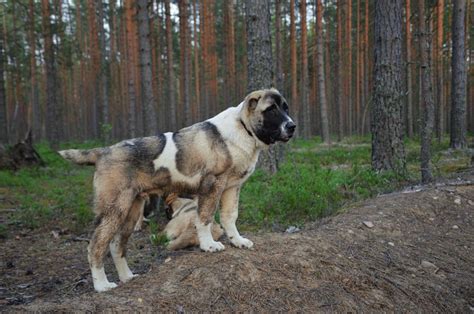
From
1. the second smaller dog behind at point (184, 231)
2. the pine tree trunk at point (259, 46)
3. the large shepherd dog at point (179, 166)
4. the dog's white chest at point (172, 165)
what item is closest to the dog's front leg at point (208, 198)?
the large shepherd dog at point (179, 166)

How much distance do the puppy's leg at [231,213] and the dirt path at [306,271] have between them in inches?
4.7

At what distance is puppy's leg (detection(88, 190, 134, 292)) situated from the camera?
3807 millimetres

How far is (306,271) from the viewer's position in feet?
13.3

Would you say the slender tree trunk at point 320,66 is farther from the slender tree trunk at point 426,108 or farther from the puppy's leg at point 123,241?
the puppy's leg at point 123,241

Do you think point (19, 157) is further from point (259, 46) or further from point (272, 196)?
point (272, 196)

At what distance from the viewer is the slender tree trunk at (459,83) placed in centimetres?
1427

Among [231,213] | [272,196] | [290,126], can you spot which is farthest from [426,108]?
[231,213]

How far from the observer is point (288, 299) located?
12.0 ft

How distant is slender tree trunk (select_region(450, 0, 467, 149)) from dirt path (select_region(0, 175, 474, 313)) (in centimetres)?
949

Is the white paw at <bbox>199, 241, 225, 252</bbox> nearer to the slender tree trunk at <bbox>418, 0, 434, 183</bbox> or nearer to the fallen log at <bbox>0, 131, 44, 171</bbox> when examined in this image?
the slender tree trunk at <bbox>418, 0, 434, 183</bbox>

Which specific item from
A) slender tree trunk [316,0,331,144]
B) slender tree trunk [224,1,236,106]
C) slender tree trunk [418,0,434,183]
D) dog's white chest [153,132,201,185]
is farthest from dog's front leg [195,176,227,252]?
slender tree trunk [224,1,236,106]

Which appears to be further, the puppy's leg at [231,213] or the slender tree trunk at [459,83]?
the slender tree trunk at [459,83]

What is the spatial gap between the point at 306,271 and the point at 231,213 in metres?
0.96

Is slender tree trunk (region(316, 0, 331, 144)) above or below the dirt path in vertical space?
above
